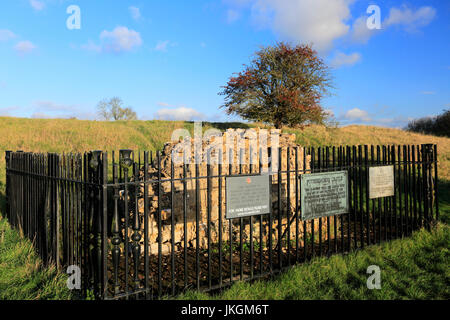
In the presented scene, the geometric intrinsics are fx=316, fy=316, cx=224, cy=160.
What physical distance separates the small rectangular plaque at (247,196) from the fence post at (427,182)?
16.0 feet

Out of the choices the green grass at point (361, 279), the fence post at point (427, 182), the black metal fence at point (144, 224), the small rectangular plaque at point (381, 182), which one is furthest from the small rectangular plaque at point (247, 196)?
the fence post at point (427, 182)

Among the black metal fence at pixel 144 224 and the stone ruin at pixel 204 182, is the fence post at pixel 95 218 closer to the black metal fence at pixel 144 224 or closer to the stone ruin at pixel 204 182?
the black metal fence at pixel 144 224

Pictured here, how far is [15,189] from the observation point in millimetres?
7227

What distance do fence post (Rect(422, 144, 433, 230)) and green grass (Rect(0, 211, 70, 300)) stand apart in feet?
25.4

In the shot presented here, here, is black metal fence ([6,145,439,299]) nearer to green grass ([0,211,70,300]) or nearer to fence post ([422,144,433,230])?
fence post ([422,144,433,230])

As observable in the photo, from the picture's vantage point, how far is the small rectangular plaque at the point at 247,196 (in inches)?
179

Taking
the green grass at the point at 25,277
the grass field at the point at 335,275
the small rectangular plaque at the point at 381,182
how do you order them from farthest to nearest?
the small rectangular plaque at the point at 381,182 < the grass field at the point at 335,275 < the green grass at the point at 25,277

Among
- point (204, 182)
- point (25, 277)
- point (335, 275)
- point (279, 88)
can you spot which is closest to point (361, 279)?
point (335, 275)

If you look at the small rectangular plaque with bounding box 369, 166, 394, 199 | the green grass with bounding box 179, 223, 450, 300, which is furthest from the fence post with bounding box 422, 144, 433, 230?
the green grass with bounding box 179, 223, 450, 300

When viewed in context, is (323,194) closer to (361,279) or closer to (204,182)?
(361,279)

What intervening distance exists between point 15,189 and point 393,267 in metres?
7.98

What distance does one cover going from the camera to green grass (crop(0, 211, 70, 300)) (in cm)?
402

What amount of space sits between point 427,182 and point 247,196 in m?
5.37

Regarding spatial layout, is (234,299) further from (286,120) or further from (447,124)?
(447,124)
